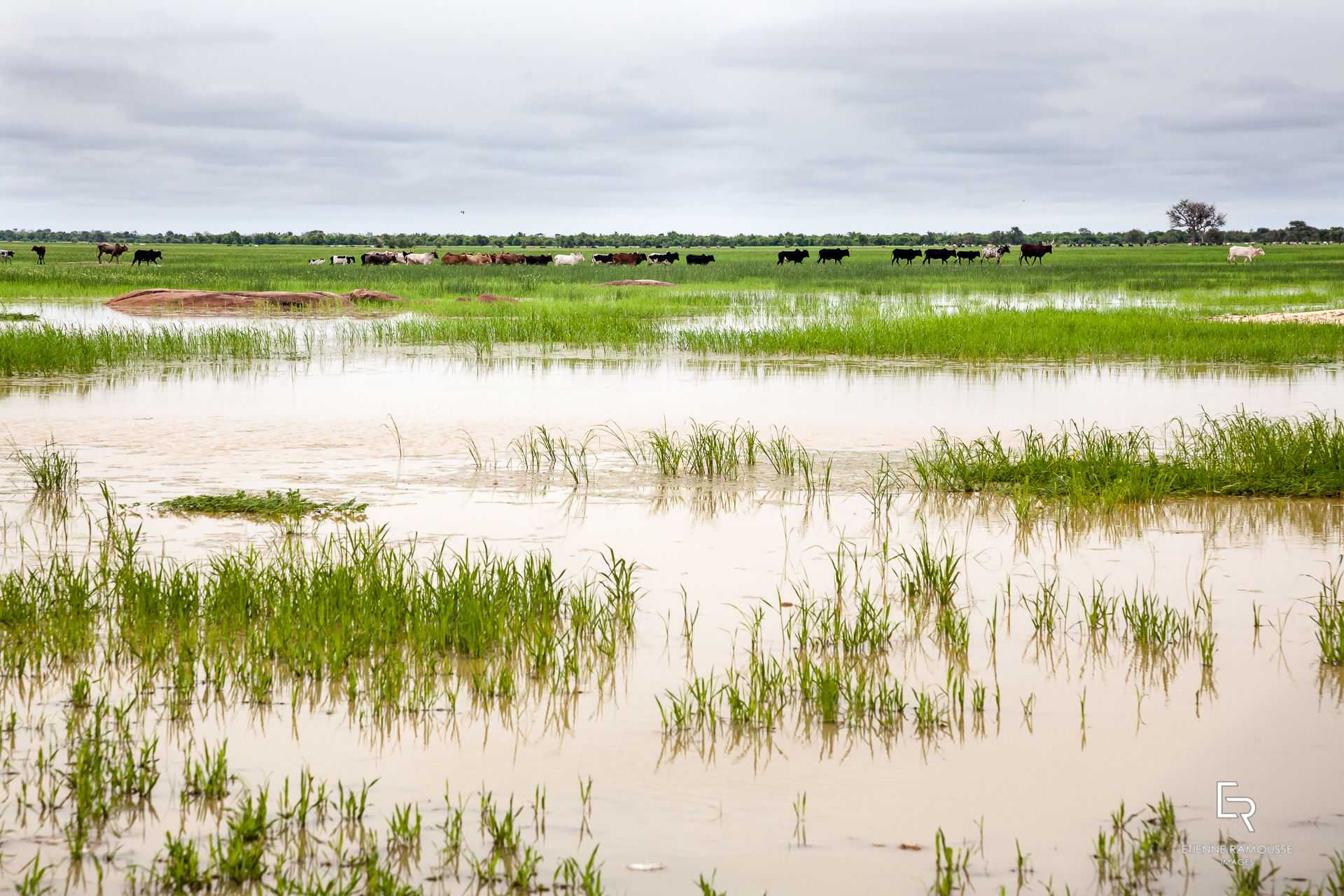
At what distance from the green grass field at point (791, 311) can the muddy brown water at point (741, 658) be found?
5.40 meters

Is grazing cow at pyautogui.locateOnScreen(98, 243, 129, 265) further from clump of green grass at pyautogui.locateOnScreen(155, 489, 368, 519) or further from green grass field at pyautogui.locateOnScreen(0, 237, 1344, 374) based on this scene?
clump of green grass at pyautogui.locateOnScreen(155, 489, 368, 519)

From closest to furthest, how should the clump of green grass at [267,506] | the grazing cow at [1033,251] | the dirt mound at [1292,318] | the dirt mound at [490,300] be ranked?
the clump of green grass at [267,506] < the dirt mound at [1292,318] < the dirt mound at [490,300] < the grazing cow at [1033,251]

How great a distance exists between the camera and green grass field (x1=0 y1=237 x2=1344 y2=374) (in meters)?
20.3

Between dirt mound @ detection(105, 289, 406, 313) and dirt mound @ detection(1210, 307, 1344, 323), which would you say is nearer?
dirt mound @ detection(1210, 307, 1344, 323)

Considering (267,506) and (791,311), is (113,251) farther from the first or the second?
(267,506)

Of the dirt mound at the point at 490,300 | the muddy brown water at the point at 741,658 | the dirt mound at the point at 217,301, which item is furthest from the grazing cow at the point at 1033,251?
the muddy brown water at the point at 741,658

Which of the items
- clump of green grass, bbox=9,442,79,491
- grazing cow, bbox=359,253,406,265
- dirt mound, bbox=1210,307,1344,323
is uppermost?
grazing cow, bbox=359,253,406,265

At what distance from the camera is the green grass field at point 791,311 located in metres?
20.3

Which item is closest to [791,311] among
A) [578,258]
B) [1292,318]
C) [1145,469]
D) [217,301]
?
[1292,318]

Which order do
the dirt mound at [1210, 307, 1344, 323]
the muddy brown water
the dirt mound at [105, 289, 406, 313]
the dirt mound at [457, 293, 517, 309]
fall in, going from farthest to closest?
the dirt mound at [457, 293, 517, 309] < the dirt mound at [105, 289, 406, 313] < the dirt mound at [1210, 307, 1344, 323] < the muddy brown water

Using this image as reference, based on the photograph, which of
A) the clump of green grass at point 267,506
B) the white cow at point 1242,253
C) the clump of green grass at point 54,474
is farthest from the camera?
the white cow at point 1242,253

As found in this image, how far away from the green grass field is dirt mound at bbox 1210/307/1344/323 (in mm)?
869

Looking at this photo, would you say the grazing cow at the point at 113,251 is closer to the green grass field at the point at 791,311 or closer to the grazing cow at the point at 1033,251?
the green grass field at the point at 791,311

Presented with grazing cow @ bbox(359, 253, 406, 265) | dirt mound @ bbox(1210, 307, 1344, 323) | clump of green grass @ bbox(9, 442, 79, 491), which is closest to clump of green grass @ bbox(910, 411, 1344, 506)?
clump of green grass @ bbox(9, 442, 79, 491)
